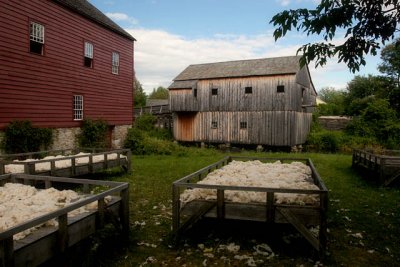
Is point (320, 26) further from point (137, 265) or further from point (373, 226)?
point (373, 226)

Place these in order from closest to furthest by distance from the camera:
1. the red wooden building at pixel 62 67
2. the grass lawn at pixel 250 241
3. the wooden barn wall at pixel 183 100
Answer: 1. the grass lawn at pixel 250 241
2. the red wooden building at pixel 62 67
3. the wooden barn wall at pixel 183 100

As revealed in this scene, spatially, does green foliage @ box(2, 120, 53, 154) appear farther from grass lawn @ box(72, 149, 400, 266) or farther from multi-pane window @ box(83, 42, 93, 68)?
grass lawn @ box(72, 149, 400, 266)

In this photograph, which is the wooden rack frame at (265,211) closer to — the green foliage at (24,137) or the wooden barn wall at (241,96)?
the green foliage at (24,137)

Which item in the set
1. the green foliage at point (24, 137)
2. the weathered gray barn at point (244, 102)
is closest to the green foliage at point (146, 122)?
the weathered gray barn at point (244, 102)

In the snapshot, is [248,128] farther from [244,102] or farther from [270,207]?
[270,207]

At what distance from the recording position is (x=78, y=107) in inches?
744

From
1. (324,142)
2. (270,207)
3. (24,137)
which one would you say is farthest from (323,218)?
(324,142)

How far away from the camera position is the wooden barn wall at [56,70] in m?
14.3

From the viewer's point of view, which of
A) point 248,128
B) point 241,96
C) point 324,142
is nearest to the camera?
point 248,128

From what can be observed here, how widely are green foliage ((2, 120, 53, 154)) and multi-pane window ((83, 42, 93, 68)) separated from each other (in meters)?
5.52

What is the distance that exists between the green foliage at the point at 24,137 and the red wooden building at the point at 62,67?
358mm

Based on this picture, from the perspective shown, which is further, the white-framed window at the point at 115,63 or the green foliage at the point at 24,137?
the white-framed window at the point at 115,63

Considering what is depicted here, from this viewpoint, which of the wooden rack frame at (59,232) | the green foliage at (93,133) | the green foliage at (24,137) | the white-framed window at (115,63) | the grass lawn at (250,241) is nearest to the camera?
the wooden rack frame at (59,232)

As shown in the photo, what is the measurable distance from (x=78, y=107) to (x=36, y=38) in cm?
456
